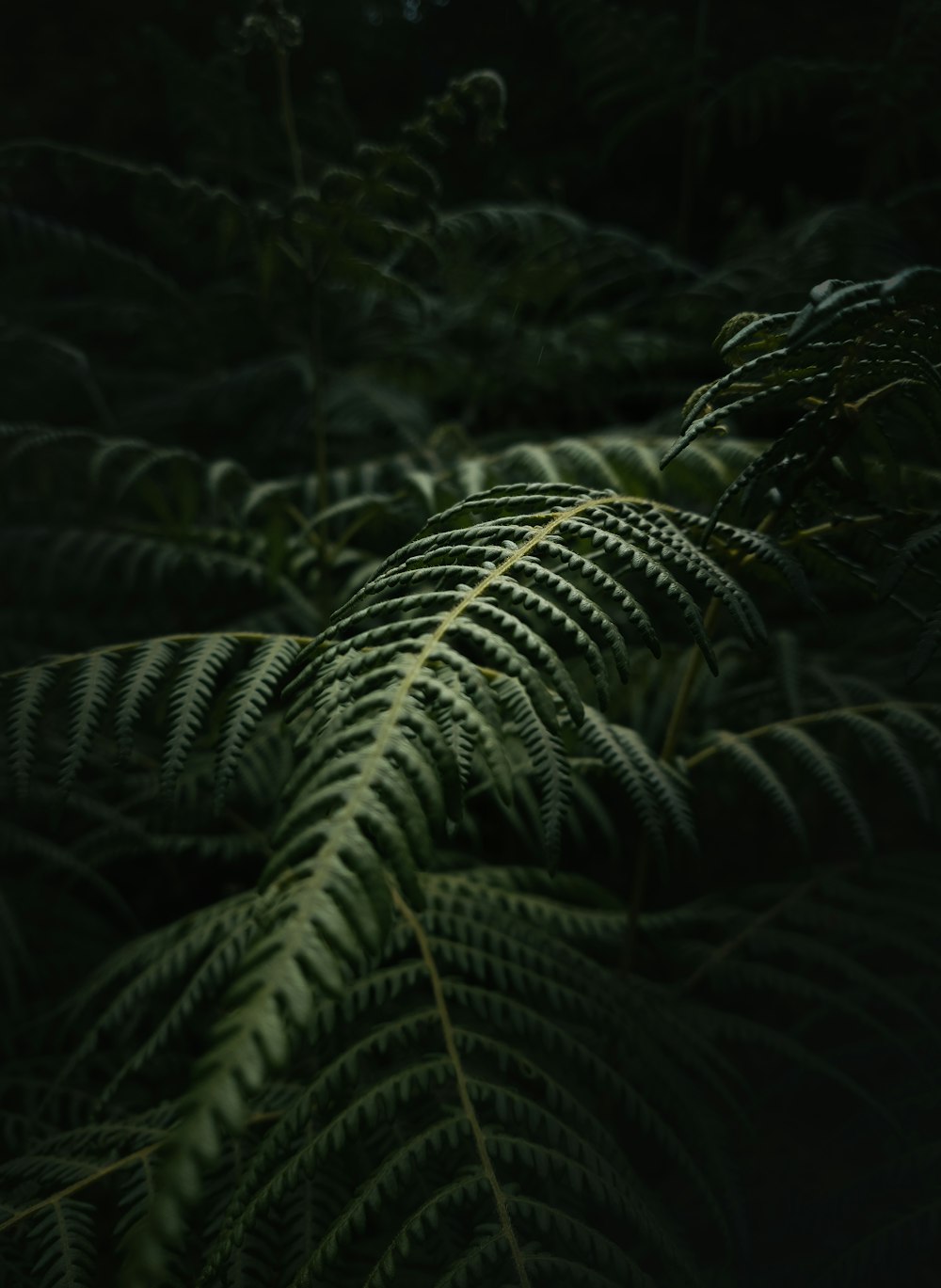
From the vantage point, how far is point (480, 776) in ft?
3.87

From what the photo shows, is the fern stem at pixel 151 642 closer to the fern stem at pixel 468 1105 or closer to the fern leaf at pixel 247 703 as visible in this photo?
the fern leaf at pixel 247 703

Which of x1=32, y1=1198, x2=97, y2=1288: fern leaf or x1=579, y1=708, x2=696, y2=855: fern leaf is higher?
x1=579, y1=708, x2=696, y2=855: fern leaf

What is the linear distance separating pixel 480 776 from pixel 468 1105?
1.45ft

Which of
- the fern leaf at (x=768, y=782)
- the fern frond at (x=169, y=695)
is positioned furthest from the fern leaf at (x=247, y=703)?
the fern leaf at (x=768, y=782)

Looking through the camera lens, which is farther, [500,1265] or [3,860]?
[3,860]

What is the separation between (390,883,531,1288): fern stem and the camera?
2.35ft

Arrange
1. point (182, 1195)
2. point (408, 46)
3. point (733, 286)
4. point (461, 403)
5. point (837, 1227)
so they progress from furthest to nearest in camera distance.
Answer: point (408, 46), point (461, 403), point (733, 286), point (837, 1227), point (182, 1195)

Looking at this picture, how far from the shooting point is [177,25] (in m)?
3.02

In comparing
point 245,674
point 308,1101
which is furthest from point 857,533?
point 308,1101

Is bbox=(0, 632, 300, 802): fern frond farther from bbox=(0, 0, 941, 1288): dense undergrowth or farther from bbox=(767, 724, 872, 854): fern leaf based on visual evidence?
bbox=(767, 724, 872, 854): fern leaf

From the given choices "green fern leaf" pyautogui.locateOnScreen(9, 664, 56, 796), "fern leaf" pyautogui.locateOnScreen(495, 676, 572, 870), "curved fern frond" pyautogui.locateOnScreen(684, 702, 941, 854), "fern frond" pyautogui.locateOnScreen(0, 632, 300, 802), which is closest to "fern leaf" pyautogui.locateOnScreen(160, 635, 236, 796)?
"fern frond" pyautogui.locateOnScreen(0, 632, 300, 802)

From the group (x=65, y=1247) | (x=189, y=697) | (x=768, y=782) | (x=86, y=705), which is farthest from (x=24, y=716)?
(x=768, y=782)

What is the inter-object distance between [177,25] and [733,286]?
234cm

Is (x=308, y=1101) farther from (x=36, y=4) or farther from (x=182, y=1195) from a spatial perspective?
(x=36, y=4)
